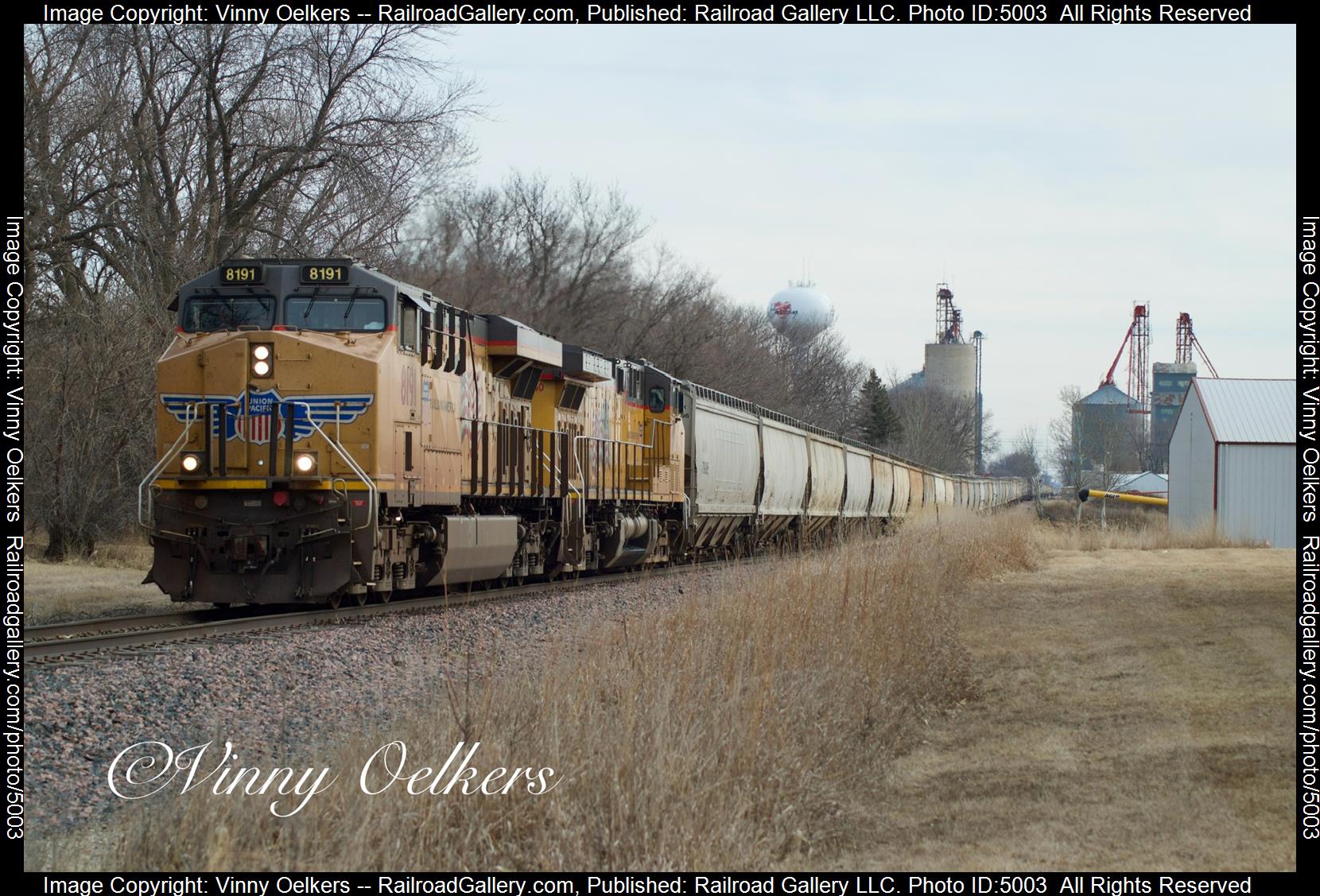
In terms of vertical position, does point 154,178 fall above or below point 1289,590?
above

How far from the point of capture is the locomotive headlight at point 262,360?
44.1 feet

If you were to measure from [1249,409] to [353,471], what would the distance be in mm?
30061

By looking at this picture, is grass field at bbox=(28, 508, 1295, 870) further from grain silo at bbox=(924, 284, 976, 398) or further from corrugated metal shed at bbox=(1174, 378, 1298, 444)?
grain silo at bbox=(924, 284, 976, 398)

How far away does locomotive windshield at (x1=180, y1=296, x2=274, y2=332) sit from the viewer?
45.3 ft

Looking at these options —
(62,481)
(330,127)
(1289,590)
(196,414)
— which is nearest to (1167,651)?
(1289,590)

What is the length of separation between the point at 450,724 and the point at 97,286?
22494 millimetres

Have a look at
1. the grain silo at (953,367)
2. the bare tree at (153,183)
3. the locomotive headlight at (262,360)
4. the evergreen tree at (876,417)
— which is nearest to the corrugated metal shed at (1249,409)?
the bare tree at (153,183)

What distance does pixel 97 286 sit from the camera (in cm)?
2595

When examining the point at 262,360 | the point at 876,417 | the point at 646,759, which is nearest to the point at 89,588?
the point at 262,360

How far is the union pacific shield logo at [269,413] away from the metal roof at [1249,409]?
2756 centimetres

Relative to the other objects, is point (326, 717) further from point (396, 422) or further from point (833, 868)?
point (396, 422)

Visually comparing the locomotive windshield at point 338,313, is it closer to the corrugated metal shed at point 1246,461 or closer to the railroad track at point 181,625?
the railroad track at point 181,625

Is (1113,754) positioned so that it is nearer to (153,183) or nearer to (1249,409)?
(153,183)

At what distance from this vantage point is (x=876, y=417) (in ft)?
308
